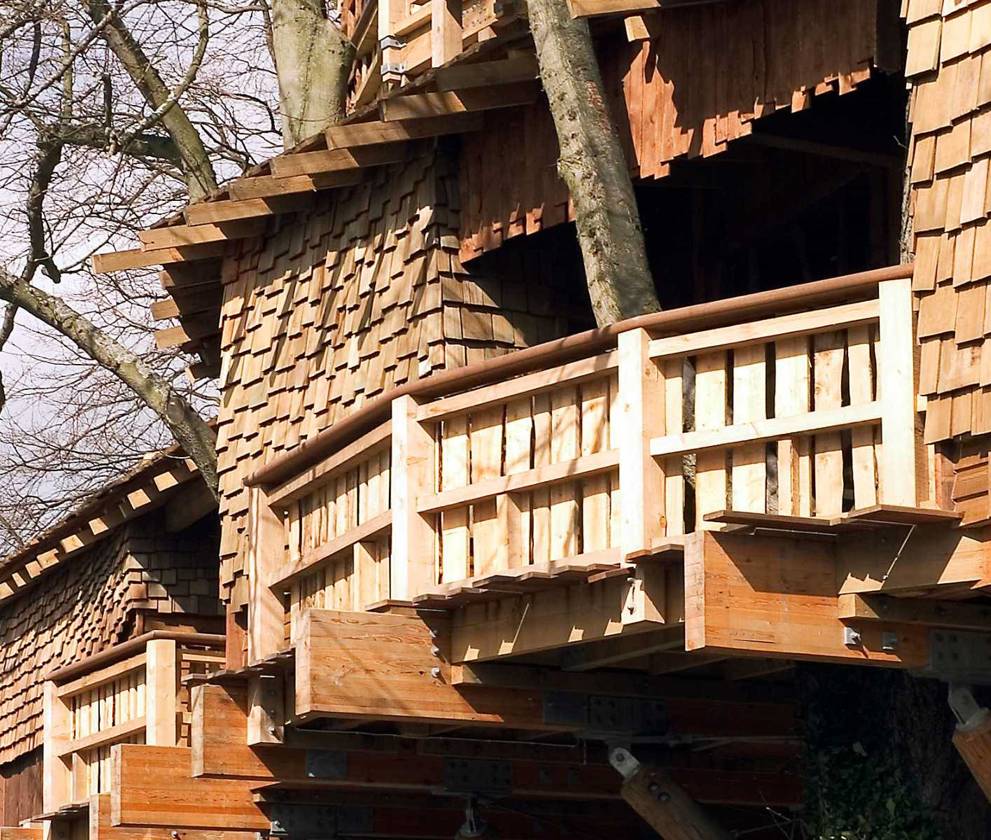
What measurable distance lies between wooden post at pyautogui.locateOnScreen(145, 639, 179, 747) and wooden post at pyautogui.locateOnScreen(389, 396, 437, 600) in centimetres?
493

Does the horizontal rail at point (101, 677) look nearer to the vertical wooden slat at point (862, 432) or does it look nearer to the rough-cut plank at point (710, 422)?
the rough-cut plank at point (710, 422)

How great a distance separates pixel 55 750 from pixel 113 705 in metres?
0.87

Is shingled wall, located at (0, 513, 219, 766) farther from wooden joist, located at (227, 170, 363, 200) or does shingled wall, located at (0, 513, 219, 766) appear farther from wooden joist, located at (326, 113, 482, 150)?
wooden joist, located at (326, 113, 482, 150)

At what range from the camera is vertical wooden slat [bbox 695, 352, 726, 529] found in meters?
8.84

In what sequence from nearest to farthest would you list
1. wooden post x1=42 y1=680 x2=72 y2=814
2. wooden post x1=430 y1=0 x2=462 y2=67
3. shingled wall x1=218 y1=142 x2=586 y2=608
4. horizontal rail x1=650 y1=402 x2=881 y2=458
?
1. horizontal rail x1=650 y1=402 x2=881 y2=458
2. shingled wall x1=218 y1=142 x2=586 y2=608
3. wooden post x1=430 y1=0 x2=462 y2=67
4. wooden post x1=42 y1=680 x2=72 y2=814

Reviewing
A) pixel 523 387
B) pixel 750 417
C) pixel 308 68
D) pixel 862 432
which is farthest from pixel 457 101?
pixel 308 68

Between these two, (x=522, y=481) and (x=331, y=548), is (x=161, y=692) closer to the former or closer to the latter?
(x=331, y=548)

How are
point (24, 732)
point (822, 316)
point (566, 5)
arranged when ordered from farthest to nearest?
point (24, 732), point (566, 5), point (822, 316)

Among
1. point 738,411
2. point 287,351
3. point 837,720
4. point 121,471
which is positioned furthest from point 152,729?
point 121,471

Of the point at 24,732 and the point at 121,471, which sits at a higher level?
the point at 121,471

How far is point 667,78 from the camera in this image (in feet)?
38.8

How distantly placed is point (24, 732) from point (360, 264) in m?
9.29

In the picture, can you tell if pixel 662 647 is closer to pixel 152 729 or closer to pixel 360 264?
pixel 360 264

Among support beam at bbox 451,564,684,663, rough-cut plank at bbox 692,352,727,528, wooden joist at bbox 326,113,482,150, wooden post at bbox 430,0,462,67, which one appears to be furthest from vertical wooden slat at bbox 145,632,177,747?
rough-cut plank at bbox 692,352,727,528
